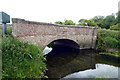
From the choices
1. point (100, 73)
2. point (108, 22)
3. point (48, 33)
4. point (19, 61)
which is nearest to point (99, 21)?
point (108, 22)

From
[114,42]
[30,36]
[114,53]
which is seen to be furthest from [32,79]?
[114,42]

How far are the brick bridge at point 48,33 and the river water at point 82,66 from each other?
6.38 ft

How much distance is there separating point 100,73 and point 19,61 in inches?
256

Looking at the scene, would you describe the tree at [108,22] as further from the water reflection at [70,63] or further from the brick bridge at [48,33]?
the water reflection at [70,63]

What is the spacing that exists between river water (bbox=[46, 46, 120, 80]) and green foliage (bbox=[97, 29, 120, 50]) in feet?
8.06

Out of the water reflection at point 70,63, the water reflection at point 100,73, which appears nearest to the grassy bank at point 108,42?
the water reflection at point 70,63

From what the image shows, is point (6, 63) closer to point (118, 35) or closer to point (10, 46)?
point (10, 46)

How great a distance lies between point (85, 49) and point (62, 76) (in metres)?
11.3

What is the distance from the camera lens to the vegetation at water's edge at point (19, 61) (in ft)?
38.4

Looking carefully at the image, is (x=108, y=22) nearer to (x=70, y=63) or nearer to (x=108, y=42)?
(x=108, y=42)

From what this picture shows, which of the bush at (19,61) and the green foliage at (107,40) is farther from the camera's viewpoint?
the green foliage at (107,40)

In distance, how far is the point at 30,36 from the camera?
17688mm

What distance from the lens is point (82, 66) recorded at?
18.1 meters

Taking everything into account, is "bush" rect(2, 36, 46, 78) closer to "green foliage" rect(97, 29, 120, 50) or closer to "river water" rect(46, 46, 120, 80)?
"river water" rect(46, 46, 120, 80)
